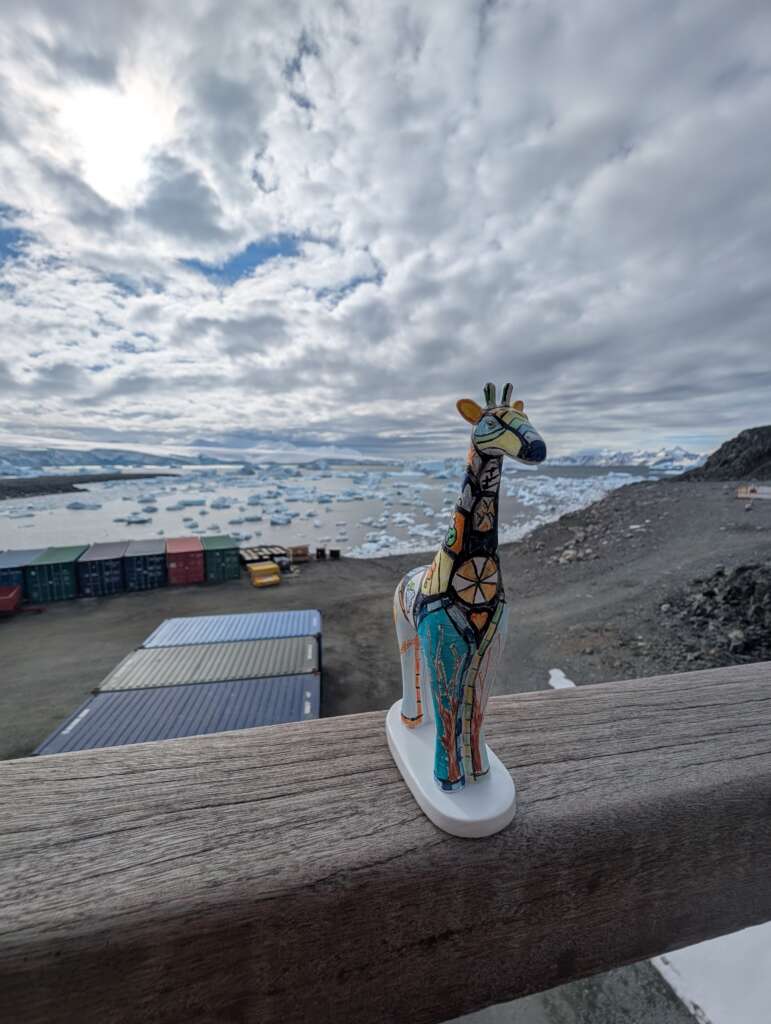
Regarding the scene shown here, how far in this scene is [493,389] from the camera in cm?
112

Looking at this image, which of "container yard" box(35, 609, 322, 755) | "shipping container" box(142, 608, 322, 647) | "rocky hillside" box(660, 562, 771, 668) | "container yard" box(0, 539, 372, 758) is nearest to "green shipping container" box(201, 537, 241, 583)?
"container yard" box(0, 539, 372, 758)

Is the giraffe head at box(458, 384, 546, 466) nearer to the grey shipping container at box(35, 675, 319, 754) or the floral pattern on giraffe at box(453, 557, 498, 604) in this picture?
the floral pattern on giraffe at box(453, 557, 498, 604)

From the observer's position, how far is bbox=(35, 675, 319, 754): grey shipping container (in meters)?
5.34

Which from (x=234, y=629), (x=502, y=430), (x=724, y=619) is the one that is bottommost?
(x=234, y=629)

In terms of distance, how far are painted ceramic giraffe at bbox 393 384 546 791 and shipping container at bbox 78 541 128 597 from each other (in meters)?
17.0

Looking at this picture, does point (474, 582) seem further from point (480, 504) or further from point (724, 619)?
point (724, 619)

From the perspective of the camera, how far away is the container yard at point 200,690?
215 inches

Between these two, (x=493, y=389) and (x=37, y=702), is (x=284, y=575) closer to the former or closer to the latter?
(x=37, y=702)

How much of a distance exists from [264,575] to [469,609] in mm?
16619

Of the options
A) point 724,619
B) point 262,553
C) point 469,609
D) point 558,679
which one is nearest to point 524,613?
point 558,679

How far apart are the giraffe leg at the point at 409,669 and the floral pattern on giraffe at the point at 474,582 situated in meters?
0.21

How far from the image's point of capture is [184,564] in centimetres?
1650

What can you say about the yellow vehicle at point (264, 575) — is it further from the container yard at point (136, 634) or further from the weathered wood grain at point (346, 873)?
the weathered wood grain at point (346, 873)

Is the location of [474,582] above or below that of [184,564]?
above
